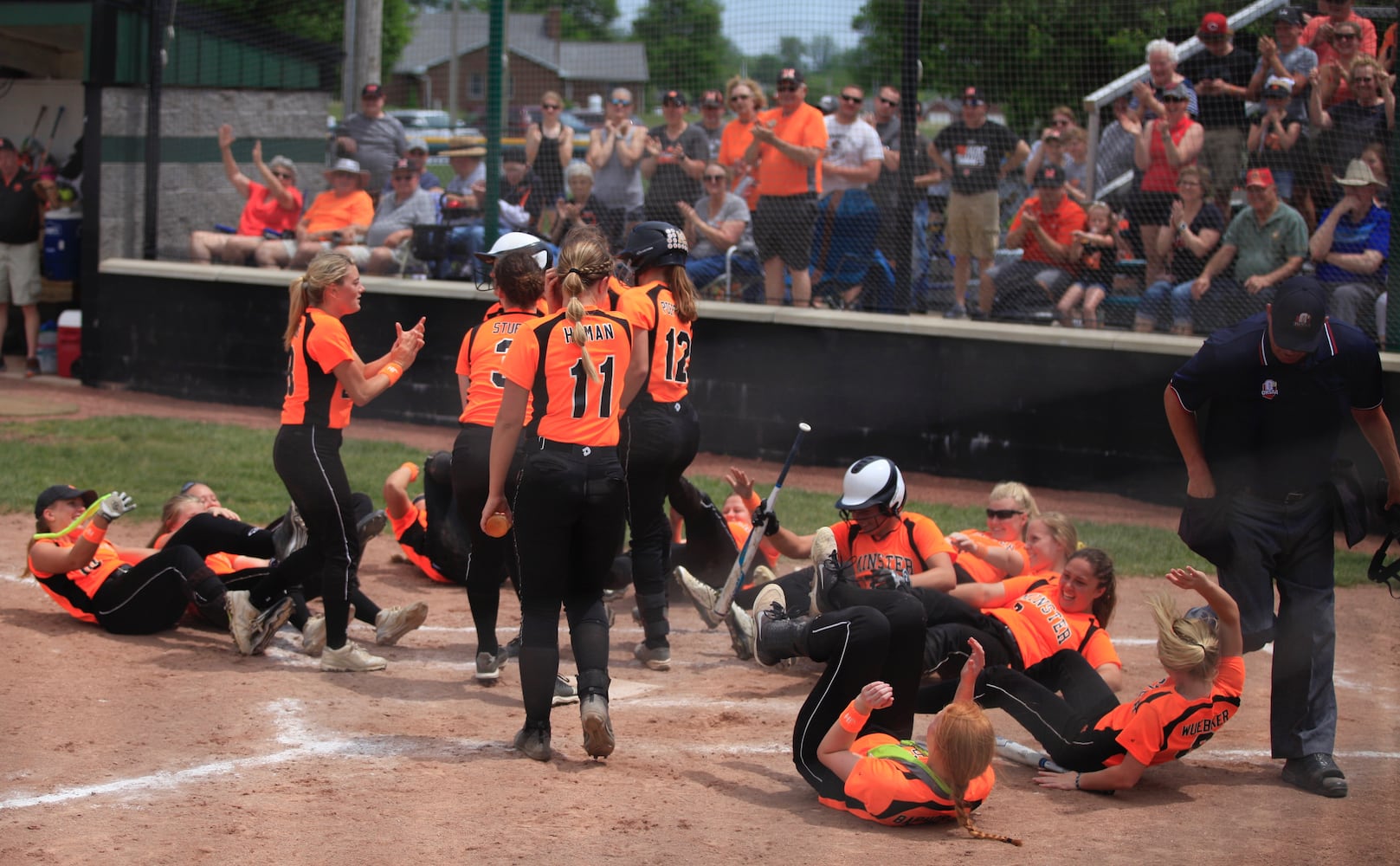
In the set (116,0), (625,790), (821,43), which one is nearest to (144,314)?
(116,0)

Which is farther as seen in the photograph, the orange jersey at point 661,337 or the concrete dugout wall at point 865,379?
the concrete dugout wall at point 865,379

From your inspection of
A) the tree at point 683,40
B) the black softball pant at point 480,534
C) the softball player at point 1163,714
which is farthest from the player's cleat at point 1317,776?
the tree at point 683,40

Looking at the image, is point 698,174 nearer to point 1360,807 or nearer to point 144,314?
point 144,314

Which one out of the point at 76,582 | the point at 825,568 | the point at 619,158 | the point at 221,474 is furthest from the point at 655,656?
the point at 619,158

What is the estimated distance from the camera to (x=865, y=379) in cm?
1091

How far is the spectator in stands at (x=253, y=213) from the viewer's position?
44.2 feet

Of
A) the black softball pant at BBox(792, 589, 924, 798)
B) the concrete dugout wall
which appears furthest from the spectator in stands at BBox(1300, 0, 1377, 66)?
the black softball pant at BBox(792, 589, 924, 798)

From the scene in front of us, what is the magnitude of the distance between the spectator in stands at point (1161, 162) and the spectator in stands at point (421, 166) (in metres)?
6.52

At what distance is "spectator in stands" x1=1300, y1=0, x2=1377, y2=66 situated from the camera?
33.1ft

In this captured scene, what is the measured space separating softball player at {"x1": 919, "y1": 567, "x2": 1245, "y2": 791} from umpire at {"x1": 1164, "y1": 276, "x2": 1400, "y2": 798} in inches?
10.4

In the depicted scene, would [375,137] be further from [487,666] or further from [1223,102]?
[487,666]

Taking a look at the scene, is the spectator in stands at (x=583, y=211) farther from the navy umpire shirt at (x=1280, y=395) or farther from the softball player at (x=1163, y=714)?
the softball player at (x=1163, y=714)

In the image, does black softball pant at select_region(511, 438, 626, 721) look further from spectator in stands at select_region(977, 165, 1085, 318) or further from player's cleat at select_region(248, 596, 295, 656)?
spectator in stands at select_region(977, 165, 1085, 318)

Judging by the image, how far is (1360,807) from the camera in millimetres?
4828
